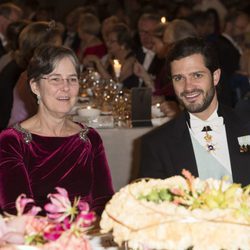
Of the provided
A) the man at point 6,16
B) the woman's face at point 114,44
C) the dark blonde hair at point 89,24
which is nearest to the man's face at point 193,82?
the woman's face at point 114,44

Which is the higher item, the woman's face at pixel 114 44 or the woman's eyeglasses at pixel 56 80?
the woman's face at pixel 114 44

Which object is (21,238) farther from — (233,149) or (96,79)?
(96,79)

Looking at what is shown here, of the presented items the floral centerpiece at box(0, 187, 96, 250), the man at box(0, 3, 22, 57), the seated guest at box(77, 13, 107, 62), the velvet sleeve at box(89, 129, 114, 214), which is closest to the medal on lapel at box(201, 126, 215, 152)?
the velvet sleeve at box(89, 129, 114, 214)

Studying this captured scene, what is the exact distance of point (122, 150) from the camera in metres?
4.83

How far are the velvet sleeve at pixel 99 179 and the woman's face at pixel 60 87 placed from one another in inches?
8.9

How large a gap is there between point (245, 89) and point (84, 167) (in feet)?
10.1

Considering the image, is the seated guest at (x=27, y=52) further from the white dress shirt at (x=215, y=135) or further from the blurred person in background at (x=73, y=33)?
the blurred person in background at (x=73, y=33)

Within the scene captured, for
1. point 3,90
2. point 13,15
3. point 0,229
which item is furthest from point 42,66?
point 13,15

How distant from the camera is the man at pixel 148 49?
21.9 feet

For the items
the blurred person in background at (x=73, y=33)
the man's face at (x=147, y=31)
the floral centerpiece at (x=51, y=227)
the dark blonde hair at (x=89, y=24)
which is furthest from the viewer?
the blurred person in background at (x=73, y=33)

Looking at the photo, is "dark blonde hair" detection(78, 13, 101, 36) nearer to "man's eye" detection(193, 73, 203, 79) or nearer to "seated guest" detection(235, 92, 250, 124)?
"seated guest" detection(235, 92, 250, 124)

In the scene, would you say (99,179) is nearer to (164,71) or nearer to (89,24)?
(164,71)

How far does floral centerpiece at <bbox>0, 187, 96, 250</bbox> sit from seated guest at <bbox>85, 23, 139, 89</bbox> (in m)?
4.75

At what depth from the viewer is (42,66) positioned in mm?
2881
